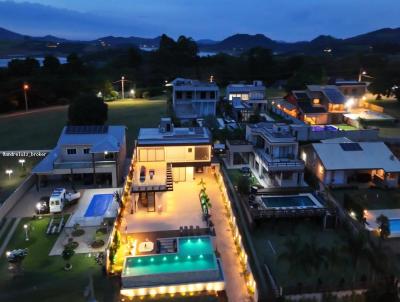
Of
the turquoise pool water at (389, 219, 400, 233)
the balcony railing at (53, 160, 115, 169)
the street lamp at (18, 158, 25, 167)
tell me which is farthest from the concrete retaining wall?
Answer: the turquoise pool water at (389, 219, 400, 233)

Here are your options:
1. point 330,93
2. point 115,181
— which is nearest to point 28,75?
point 115,181

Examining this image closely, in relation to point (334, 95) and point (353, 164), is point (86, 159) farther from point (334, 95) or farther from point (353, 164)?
point (334, 95)

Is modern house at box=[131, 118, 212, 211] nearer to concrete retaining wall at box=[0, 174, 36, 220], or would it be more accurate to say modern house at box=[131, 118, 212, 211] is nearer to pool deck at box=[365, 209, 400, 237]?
concrete retaining wall at box=[0, 174, 36, 220]

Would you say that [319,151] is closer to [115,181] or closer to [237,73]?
[115,181]

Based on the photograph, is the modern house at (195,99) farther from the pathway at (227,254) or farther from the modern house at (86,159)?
the pathway at (227,254)

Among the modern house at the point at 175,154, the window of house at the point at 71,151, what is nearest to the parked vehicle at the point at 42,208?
the window of house at the point at 71,151

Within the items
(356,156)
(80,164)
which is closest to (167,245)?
(80,164)

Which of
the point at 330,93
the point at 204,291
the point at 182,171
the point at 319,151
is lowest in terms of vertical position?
the point at 204,291

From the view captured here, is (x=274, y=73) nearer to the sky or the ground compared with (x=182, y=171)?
nearer to the sky
